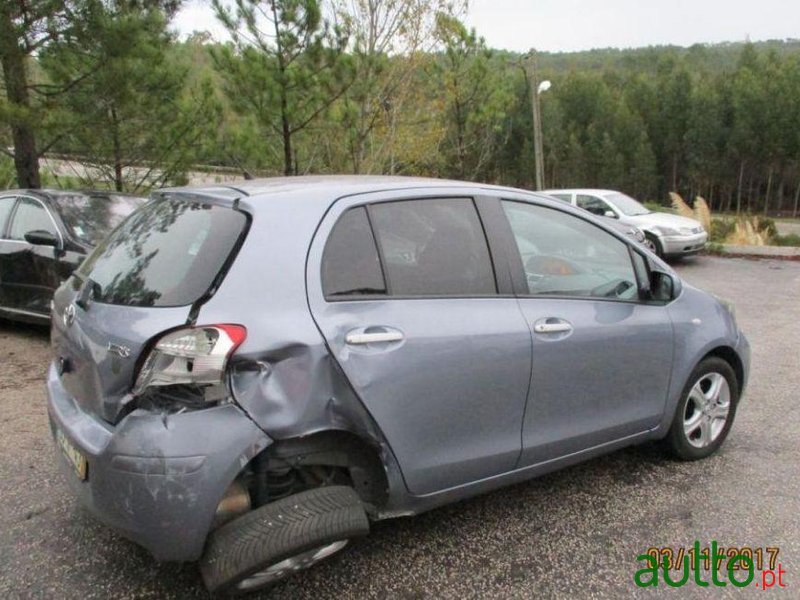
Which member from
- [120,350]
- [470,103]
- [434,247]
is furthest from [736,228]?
[120,350]

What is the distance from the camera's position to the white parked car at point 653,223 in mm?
13547

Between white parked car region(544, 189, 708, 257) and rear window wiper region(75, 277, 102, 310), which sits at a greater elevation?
rear window wiper region(75, 277, 102, 310)

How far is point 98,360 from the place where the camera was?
2.30 m

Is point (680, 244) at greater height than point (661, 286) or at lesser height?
lesser

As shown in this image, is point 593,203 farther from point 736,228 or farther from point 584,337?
point 584,337

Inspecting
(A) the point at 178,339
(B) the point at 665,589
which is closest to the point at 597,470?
(B) the point at 665,589

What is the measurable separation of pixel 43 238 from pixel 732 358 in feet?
17.9

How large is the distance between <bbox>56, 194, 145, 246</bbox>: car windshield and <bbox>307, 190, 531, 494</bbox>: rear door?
3.88 meters

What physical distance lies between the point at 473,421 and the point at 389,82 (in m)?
11.1

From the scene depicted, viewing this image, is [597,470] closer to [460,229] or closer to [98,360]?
[460,229]

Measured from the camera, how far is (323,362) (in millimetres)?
2258

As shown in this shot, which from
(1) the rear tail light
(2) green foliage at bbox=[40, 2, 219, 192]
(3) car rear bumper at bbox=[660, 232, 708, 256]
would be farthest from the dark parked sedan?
(3) car rear bumper at bbox=[660, 232, 708, 256]

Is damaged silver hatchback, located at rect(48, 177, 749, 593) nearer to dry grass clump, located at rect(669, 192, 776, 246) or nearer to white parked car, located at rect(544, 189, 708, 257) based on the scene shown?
white parked car, located at rect(544, 189, 708, 257)

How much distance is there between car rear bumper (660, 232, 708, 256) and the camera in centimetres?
1352
